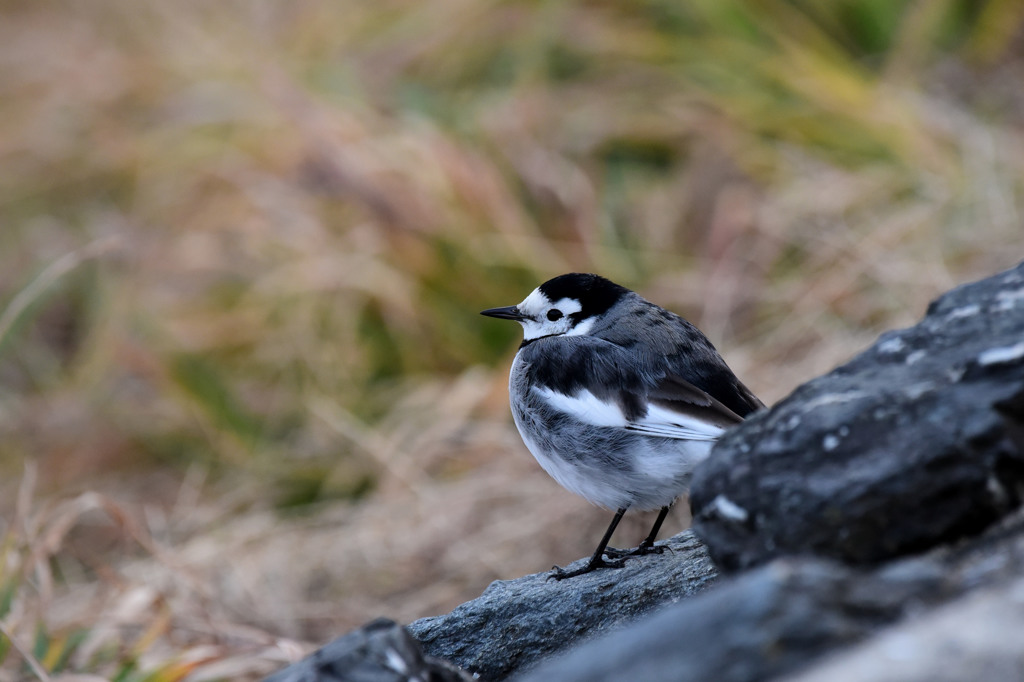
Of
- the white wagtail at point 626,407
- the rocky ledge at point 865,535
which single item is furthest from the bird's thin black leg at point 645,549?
the rocky ledge at point 865,535

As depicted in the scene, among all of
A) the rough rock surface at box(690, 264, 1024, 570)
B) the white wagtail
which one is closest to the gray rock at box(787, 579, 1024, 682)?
the rough rock surface at box(690, 264, 1024, 570)

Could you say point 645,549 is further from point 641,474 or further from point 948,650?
point 948,650

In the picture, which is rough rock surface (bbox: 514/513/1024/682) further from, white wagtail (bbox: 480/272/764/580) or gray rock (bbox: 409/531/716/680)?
white wagtail (bbox: 480/272/764/580)

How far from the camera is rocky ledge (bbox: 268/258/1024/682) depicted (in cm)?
150

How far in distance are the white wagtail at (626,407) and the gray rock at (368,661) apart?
1.07 m

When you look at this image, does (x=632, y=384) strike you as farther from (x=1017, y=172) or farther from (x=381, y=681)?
(x=1017, y=172)

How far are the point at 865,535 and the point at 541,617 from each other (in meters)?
1.03

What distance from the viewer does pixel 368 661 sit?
194 cm

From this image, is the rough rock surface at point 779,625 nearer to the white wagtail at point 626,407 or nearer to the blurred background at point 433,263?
the white wagtail at point 626,407

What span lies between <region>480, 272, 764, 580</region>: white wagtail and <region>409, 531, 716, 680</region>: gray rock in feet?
0.88

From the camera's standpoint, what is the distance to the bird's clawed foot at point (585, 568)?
119 inches

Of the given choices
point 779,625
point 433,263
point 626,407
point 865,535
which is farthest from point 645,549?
point 433,263

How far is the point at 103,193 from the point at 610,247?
508 cm

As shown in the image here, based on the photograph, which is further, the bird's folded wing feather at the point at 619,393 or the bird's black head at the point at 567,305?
the bird's black head at the point at 567,305
